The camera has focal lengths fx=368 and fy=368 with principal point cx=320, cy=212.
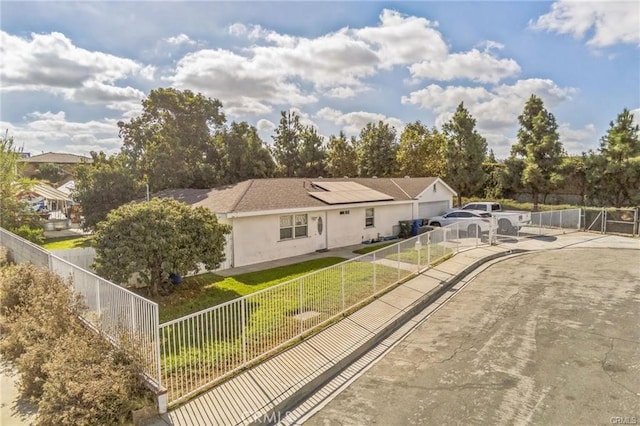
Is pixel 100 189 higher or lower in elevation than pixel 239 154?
lower

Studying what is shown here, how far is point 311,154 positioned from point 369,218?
2068 centimetres

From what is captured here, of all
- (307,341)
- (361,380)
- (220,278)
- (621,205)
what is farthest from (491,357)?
(621,205)

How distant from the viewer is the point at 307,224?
60.4 feet

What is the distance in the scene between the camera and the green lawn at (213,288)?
1048cm

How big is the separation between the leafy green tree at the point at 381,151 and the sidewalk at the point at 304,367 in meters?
28.6

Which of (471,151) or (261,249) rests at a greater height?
(471,151)

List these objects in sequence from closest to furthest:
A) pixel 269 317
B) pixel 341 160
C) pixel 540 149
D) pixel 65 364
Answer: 1. pixel 65 364
2. pixel 269 317
3. pixel 540 149
4. pixel 341 160

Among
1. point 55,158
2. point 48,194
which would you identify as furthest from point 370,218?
point 55,158

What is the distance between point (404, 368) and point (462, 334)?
2.34 meters

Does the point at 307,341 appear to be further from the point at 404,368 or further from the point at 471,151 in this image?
the point at 471,151

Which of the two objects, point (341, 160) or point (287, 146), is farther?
point (287, 146)

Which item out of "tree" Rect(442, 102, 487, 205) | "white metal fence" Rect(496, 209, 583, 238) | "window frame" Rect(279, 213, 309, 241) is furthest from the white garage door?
"window frame" Rect(279, 213, 309, 241)

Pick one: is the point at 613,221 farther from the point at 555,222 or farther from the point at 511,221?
the point at 511,221

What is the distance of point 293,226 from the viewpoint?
1778 cm
